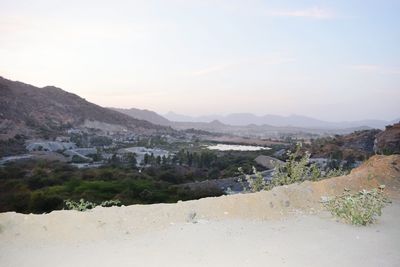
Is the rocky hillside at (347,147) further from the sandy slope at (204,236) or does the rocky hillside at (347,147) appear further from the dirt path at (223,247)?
the dirt path at (223,247)

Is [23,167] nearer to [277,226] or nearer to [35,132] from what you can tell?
[35,132]

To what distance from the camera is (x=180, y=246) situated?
6.12 meters

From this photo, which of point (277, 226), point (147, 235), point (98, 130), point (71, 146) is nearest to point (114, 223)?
point (147, 235)

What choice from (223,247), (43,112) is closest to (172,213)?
(223,247)

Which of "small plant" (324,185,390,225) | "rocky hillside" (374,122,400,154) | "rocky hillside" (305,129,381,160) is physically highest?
"small plant" (324,185,390,225)

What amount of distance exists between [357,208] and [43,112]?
87248 millimetres

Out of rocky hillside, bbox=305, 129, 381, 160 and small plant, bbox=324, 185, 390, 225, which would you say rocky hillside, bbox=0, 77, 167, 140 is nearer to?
rocky hillside, bbox=305, 129, 381, 160

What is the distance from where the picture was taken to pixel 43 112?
3484 inches

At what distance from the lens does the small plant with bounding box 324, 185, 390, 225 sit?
7.63 metres

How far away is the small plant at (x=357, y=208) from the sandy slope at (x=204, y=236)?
0.19 metres

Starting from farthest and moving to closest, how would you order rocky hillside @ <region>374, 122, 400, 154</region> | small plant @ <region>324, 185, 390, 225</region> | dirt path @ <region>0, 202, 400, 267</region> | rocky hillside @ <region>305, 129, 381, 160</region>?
rocky hillside @ <region>305, 129, 381, 160</region> → rocky hillside @ <region>374, 122, 400, 154</region> → small plant @ <region>324, 185, 390, 225</region> → dirt path @ <region>0, 202, 400, 267</region>

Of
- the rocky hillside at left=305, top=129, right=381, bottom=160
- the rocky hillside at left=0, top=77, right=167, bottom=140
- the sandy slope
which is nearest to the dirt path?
the sandy slope

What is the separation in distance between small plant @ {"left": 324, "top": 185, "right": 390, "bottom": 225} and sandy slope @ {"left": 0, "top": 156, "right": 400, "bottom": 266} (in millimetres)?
189

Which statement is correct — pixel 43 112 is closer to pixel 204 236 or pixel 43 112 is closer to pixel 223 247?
pixel 204 236
